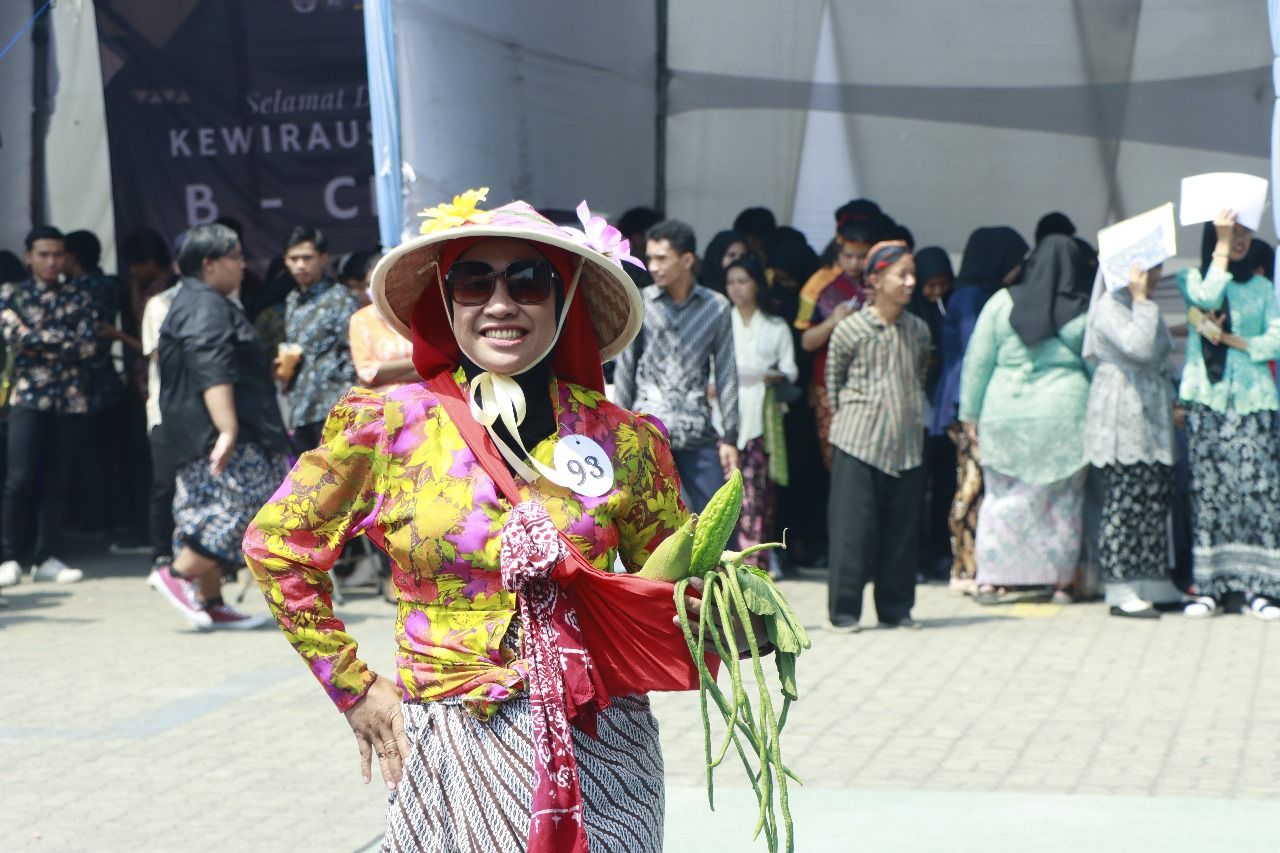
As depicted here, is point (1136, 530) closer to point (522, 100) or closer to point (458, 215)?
point (522, 100)

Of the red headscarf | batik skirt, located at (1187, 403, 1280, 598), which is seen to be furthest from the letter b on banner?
the red headscarf

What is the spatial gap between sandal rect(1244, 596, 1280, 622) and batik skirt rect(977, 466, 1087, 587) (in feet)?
3.07

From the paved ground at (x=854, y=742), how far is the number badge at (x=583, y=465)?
2.48 metres

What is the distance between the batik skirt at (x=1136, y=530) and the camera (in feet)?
29.8

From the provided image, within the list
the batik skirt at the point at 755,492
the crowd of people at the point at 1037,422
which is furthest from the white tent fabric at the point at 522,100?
the batik skirt at the point at 755,492

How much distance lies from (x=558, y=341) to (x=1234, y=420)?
20.7ft

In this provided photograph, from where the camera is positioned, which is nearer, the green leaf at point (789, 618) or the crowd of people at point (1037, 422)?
the green leaf at point (789, 618)

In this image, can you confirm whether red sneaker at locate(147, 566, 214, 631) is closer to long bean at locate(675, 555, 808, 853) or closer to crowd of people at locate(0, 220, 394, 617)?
crowd of people at locate(0, 220, 394, 617)

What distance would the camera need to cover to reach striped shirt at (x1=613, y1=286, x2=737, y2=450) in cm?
905

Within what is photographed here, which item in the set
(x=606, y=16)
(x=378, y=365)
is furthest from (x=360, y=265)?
(x=606, y=16)

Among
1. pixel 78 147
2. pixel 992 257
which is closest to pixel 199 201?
pixel 78 147

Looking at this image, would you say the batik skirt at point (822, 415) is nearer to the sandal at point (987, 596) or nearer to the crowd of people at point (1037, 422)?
the crowd of people at point (1037, 422)

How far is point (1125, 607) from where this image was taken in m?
9.16

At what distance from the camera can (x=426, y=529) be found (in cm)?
305
